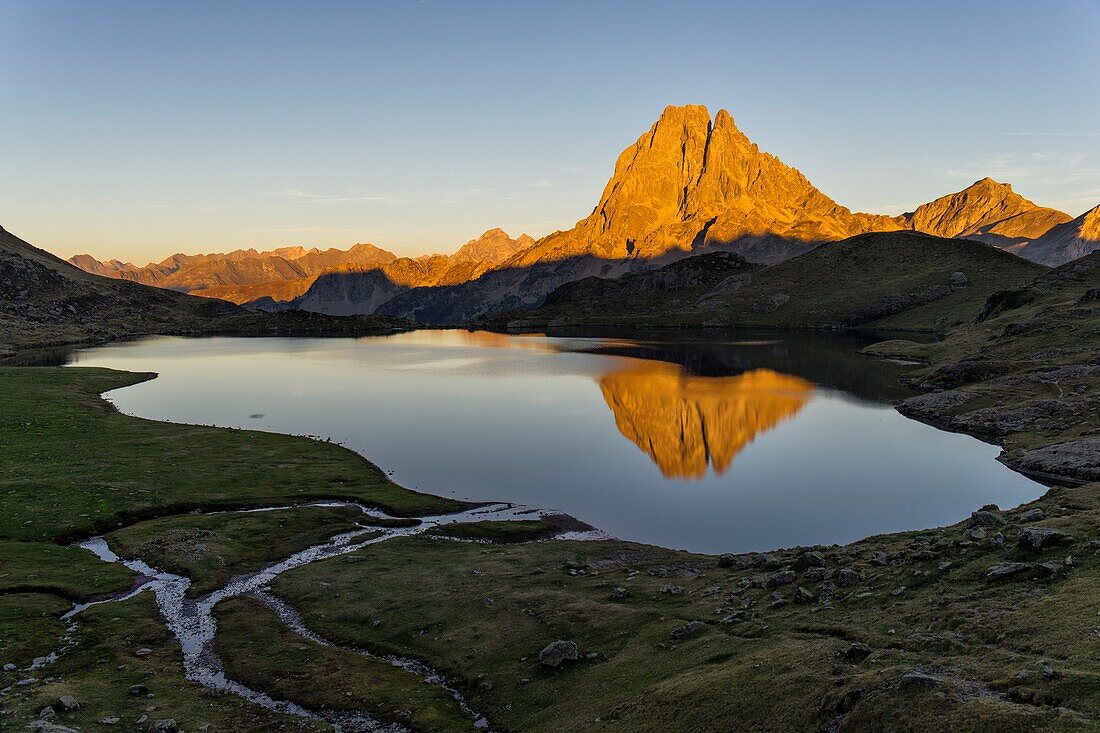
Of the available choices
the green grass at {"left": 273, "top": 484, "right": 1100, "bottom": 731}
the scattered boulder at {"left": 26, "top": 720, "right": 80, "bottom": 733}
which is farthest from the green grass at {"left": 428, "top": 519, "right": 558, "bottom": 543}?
the scattered boulder at {"left": 26, "top": 720, "right": 80, "bottom": 733}

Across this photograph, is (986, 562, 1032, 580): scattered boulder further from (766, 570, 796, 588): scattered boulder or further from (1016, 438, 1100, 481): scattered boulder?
(1016, 438, 1100, 481): scattered boulder

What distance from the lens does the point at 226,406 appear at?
131 meters

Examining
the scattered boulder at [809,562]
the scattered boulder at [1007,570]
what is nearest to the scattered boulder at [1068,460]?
the scattered boulder at [809,562]

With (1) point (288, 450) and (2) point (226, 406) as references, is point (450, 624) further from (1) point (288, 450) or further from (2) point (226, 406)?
(2) point (226, 406)

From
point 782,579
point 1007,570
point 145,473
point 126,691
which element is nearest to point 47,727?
point 126,691

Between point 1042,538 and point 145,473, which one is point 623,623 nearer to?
point 1042,538

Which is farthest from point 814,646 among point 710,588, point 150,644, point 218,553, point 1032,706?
point 218,553

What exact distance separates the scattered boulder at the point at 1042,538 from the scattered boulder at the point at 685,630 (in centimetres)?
1678

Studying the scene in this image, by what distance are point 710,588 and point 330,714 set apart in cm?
2243

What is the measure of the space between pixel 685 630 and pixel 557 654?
21.9 feet

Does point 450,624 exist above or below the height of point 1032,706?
below

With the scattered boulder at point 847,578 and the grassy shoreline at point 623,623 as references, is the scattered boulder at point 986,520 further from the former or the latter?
the scattered boulder at point 847,578

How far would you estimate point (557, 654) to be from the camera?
33.5 meters

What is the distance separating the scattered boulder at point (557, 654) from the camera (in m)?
33.2
